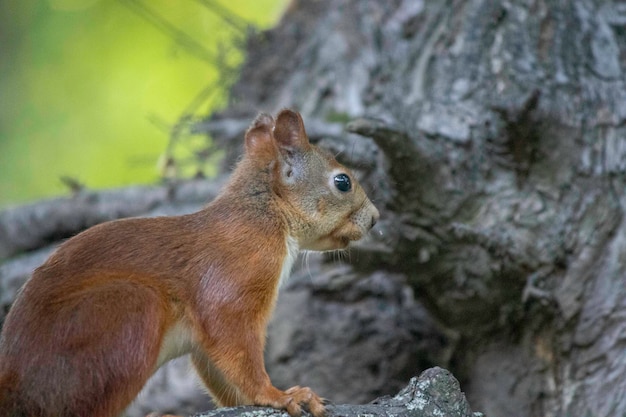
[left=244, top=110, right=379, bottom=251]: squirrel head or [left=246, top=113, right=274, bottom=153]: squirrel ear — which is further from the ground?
[left=246, top=113, right=274, bottom=153]: squirrel ear

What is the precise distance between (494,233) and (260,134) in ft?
4.44

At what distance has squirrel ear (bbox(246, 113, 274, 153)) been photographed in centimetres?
430

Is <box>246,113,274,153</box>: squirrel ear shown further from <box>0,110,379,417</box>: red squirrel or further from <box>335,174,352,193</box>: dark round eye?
<box>335,174,352,193</box>: dark round eye

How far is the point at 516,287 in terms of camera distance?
15.3 feet

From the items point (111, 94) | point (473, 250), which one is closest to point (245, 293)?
point (473, 250)

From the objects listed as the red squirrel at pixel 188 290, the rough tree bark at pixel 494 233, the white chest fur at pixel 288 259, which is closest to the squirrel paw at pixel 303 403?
the red squirrel at pixel 188 290

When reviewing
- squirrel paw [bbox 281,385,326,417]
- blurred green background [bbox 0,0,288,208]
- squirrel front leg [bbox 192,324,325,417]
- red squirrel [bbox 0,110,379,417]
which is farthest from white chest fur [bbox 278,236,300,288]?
blurred green background [bbox 0,0,288,208]

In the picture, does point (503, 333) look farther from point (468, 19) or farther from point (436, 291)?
point (468, 19)

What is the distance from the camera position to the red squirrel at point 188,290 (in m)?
3.12

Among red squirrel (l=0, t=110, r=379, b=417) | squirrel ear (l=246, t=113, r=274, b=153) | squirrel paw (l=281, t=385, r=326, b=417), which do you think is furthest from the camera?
squirrel ear (l=246, t=113, r=274, b=153)

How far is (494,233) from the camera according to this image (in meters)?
4.57

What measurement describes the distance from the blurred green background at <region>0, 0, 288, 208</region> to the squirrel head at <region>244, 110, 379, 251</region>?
460 centimetres

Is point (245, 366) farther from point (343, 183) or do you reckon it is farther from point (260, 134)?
point (260, 134)

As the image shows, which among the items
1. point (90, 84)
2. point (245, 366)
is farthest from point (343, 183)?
point (90, 84)
